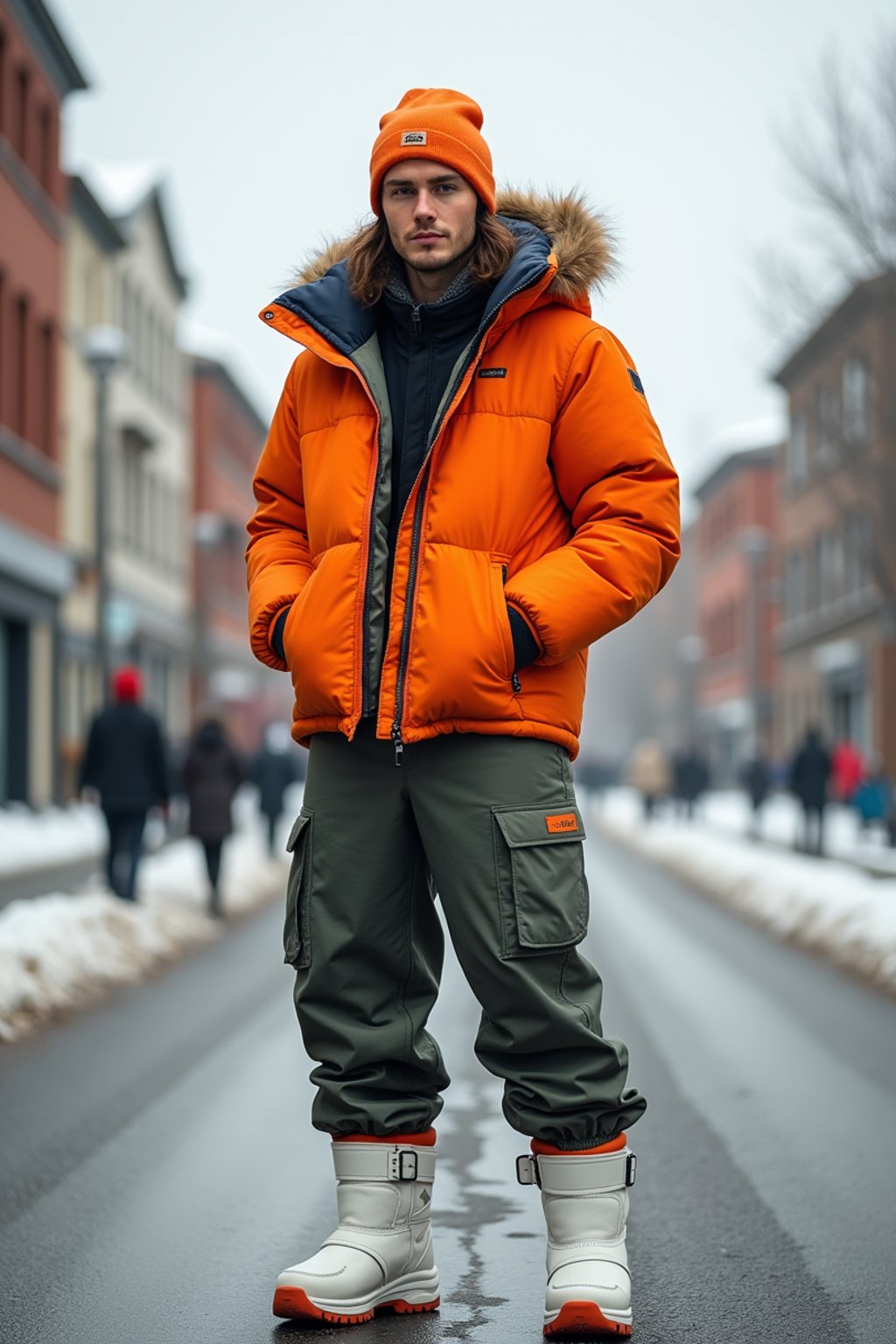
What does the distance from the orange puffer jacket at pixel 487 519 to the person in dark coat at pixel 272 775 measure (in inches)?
639

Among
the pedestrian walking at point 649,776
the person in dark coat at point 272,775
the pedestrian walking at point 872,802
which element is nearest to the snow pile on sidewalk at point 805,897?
the pedestrian walking at point 872,802

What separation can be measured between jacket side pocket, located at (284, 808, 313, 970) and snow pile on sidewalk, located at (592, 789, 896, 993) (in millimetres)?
6887

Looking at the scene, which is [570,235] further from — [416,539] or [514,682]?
[514,682]

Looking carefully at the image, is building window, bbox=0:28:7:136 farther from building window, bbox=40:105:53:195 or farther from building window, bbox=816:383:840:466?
building window, bbox=816:383:840:466

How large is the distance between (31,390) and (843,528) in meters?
11.8

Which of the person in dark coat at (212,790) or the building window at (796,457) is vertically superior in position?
the building window at (796,457)

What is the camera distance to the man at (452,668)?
3.59 meters

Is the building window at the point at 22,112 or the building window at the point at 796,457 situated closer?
the building window at the point at 22,112

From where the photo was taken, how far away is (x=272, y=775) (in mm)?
20266

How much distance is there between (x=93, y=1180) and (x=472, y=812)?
7.14ft

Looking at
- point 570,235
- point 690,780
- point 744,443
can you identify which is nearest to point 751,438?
point 744,443

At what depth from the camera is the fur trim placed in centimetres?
376

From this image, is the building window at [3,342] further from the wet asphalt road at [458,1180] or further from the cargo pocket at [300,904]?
the cargo pocket at [300,904]

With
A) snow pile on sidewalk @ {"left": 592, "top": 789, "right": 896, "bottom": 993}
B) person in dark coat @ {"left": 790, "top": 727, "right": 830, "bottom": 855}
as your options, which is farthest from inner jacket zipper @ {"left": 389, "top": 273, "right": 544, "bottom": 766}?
person in dark coat @ {"left": 790, "top": 727, "right": 830, "bottom": 855}
